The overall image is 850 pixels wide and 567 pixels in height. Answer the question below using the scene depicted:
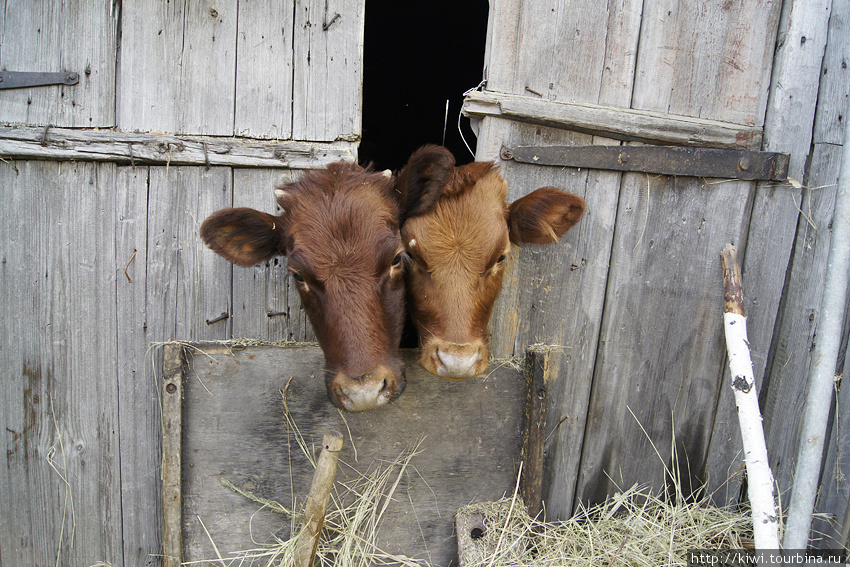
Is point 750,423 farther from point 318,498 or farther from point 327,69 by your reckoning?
point 327,69

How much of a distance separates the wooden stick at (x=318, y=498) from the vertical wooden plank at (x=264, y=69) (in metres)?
1.74

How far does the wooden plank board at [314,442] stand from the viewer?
234 cm

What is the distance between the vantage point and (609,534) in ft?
9.00

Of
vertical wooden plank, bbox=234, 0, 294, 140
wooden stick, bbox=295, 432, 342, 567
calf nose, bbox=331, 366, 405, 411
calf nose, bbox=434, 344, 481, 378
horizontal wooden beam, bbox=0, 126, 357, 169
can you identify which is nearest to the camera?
wooden stick, bbox=295, 432, 342, 567

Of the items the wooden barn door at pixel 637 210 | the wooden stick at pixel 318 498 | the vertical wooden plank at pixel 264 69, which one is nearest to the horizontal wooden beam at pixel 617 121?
the wooden barn door at pixel 637 210

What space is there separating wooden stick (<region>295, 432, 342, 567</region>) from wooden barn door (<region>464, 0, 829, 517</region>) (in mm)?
1351

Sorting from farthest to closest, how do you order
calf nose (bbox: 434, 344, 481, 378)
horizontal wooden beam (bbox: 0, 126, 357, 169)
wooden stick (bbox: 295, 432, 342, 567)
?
horizontal wooden beam (bbox: 0, 126, 357, 169)
calf nose (bbox: 434, 344, 481, 378)
wooden stick (bbox: 295, 432, 342, 567)

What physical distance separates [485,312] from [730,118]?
6.31 ft

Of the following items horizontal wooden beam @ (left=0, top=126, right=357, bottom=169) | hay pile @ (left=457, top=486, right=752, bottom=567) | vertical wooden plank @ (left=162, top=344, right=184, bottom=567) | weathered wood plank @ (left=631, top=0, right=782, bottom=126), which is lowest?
hay pile @ (left=457, top=486, right=752, bottom=567)

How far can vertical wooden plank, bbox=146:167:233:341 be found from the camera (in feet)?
8.68

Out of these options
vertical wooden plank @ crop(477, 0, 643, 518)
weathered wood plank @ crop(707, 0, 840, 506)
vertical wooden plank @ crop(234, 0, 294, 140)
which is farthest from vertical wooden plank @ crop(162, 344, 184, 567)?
weathered wood plank @ crop(707, 0, 840, 506)

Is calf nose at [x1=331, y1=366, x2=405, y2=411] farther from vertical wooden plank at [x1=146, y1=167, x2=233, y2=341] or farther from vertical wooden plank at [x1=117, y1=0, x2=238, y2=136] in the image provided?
vertical wooden plank at [x1=117, y1=0, x2=238, y2=136]

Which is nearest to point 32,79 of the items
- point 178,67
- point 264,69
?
point 178,67

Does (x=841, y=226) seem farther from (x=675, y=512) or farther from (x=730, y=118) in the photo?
(x=675, y=512)
